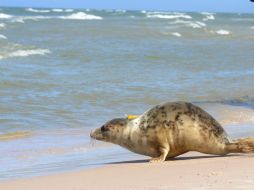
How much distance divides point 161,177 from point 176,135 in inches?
49.4

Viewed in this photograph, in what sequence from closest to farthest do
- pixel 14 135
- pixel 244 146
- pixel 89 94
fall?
pixel 244 146
pixel 14 135
pixel 89 94

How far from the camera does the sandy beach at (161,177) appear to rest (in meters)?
4.48

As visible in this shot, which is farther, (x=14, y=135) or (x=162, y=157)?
(x=14, y=135)

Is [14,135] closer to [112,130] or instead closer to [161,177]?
[112,130]

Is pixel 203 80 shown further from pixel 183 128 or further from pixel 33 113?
pixel 183 128

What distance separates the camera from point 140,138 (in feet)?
20.4

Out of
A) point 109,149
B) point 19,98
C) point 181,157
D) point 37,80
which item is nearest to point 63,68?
point 37,80

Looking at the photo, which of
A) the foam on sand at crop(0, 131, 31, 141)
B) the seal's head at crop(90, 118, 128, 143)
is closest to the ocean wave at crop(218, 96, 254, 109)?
the foam on sand at crop(0, 131, 31, 141)

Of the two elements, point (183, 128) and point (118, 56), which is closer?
point (183, 128)

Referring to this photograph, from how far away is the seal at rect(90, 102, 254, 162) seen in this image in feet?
19.9

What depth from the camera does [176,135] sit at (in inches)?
240

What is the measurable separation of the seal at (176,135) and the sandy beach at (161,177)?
Result: 0.21 m

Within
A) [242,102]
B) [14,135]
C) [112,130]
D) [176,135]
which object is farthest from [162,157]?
[242,102]

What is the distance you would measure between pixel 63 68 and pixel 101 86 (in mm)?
3583
